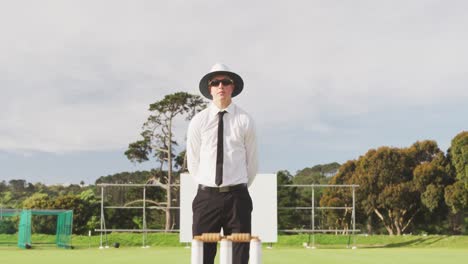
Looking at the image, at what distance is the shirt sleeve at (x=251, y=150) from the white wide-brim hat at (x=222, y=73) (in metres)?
0.31

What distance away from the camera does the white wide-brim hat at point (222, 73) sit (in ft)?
15.3

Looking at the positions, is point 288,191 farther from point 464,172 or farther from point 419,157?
point 464,172

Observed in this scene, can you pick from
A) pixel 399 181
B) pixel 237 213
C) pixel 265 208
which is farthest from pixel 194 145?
pixel 399 181

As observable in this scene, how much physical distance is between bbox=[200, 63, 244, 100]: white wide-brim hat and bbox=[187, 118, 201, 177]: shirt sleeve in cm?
27

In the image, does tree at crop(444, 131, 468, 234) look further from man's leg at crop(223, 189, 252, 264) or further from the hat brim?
man's leg at crop(223, 189, 252, 264)

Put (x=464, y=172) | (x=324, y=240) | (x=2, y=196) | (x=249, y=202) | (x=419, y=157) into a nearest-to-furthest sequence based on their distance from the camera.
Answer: (x=249, y=202)
(x=324, y=240)
(x=464, y=172)
(x=419, y=157)
(x=2, y=196)

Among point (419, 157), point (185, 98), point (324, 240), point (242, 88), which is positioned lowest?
point (324, 240)

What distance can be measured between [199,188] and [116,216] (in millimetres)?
36870

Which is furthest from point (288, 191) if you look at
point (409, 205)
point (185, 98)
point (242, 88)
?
point (242, 88)

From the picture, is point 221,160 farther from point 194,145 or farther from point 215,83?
point 215,83

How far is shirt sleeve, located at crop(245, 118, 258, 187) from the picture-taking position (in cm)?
469

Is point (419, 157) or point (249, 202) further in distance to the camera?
point (419, 157)

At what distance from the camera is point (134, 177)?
44.6m

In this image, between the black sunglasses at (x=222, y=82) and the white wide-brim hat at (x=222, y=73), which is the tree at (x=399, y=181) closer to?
the white wide-brim hat at (x=222, y=73)
